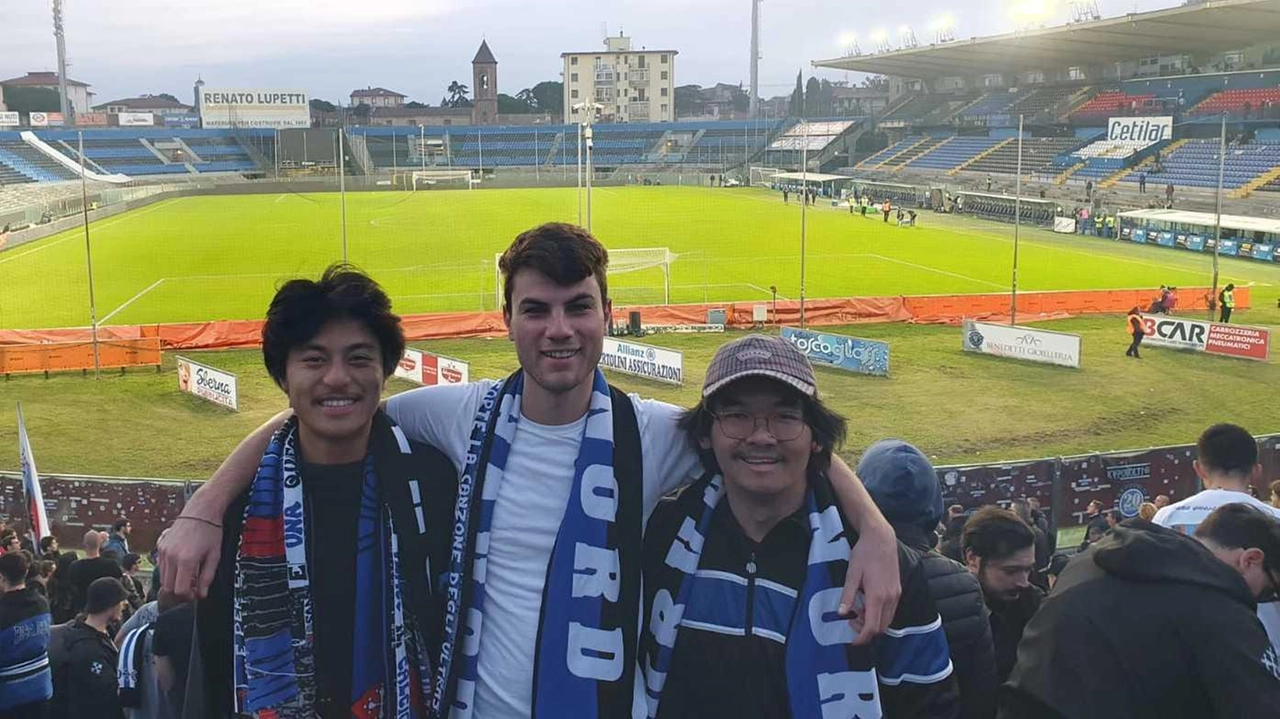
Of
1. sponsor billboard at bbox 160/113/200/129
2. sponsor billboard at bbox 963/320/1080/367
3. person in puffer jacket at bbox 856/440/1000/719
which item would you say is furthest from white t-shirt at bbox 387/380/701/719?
sponsor billboard at bbox 160/113/200/129

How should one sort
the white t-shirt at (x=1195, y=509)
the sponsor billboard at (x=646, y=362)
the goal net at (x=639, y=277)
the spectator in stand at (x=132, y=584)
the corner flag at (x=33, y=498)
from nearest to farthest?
the white t-shirt at (x=1195, y=509) → the spectator in stand at (x=132, y=584) → the corner flag at (x=33, y=498) → the sponsor billboard at (x=646, y=362) → the goal net at (x=639, y=277)

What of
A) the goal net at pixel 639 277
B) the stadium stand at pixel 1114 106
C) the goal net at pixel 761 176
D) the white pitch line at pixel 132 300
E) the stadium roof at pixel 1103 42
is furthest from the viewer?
the goal net at pixel 761 176

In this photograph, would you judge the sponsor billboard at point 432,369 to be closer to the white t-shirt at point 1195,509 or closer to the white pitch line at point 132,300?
the white pitch line at point 132,300

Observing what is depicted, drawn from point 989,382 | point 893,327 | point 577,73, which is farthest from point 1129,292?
point 577,73

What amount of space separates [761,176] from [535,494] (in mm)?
70264

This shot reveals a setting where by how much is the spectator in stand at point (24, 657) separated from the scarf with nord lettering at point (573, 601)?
2.11m

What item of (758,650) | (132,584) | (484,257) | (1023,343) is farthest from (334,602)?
(484,257)

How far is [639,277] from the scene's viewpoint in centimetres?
3409

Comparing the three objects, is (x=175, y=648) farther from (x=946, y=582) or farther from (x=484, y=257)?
(x=484, y=257)

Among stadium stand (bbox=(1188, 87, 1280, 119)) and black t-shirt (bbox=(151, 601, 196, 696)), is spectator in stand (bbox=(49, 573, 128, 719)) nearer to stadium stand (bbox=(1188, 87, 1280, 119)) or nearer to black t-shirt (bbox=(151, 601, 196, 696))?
black t-shirt (bbox=(151, 601, 196, 696))

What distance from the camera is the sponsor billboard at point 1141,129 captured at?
173ft

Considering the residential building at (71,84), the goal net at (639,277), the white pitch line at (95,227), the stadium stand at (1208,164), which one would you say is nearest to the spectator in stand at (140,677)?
the goal net at (639,277)

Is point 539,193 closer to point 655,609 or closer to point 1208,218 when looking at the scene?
point 1208,218

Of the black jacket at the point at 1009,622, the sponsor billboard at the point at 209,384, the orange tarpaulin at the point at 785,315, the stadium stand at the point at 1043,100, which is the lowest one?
the sponsor billboard at the point at 209,384
